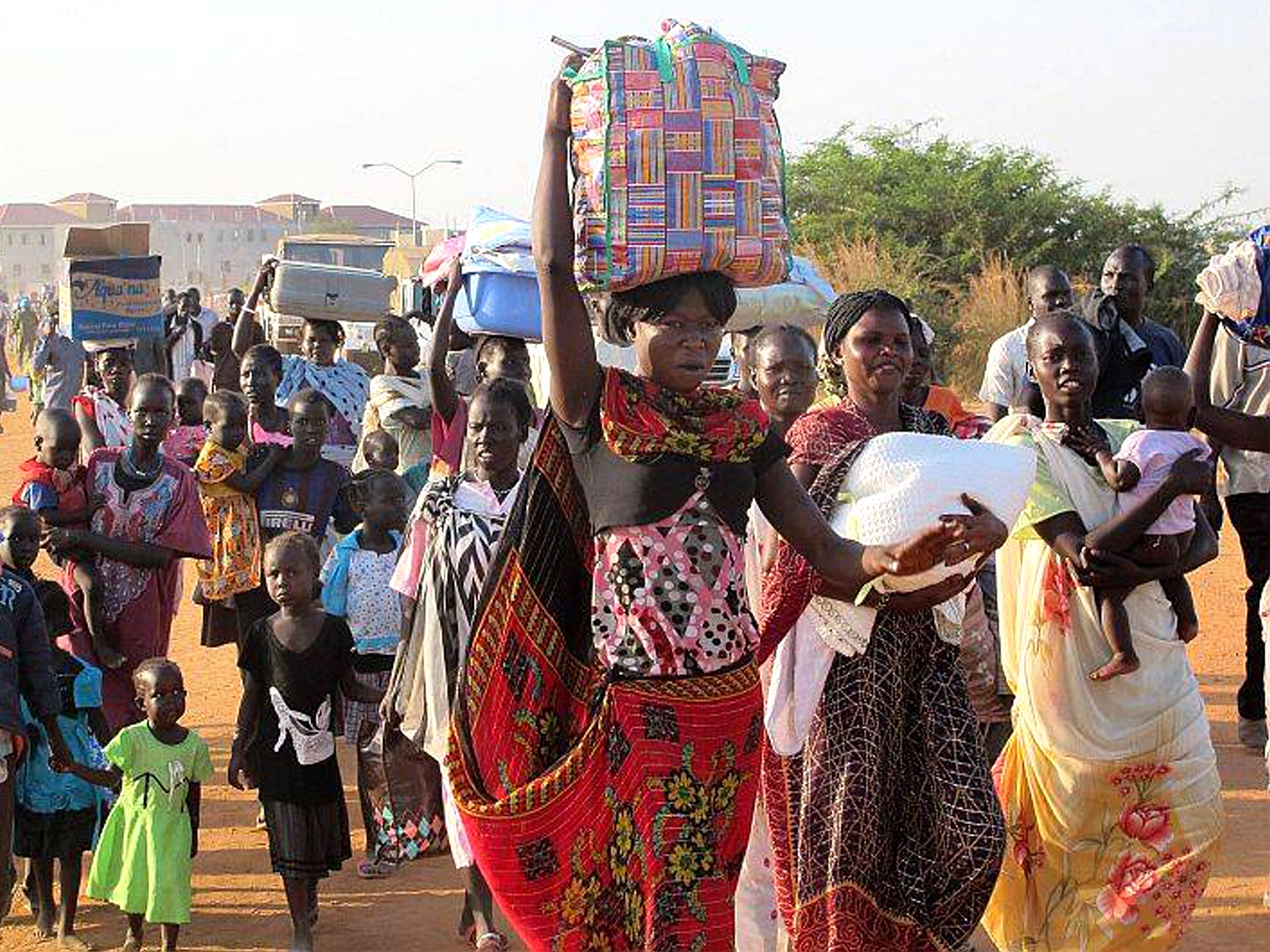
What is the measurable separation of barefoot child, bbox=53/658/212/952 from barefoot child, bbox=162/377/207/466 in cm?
286

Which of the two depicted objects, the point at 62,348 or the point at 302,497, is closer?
the point at 302,497

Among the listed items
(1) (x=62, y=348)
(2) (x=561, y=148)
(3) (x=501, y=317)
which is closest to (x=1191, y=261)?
(1) (x=62, y=348)

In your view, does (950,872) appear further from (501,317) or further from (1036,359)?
(501,317)

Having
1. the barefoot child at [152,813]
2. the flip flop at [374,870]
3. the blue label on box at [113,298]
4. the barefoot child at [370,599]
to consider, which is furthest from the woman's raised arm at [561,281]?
the blue label on box at [113,298]

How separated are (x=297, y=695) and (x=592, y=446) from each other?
2.60 meters

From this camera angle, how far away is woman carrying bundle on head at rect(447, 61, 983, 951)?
367cm

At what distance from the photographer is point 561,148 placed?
3.70 m

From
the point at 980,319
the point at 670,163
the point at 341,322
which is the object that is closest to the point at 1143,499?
the point at 670,163

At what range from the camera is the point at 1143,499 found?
5.09 metres

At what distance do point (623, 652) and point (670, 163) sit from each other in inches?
38.7

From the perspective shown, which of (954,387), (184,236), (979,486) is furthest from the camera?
(184,236)

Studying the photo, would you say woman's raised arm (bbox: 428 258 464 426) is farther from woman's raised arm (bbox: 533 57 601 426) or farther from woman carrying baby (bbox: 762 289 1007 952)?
woman's raised arm (bbox: 533 57 601 426)

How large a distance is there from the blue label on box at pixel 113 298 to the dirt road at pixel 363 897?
15.3 feet

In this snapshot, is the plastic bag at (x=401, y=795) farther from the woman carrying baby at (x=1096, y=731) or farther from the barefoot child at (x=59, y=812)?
the woman carrying baby at (x=1096, y=731)
